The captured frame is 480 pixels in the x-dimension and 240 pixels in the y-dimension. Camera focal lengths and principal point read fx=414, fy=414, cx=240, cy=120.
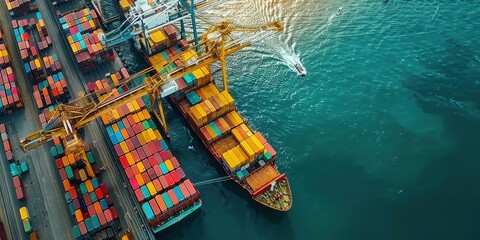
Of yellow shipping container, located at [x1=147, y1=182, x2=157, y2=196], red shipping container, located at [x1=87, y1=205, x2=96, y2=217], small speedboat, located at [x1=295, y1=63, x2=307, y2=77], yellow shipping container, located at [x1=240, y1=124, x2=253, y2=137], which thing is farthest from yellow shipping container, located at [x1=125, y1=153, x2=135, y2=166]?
small speedboat, located at [x1=295, y1=63, x2=307, y2=77]

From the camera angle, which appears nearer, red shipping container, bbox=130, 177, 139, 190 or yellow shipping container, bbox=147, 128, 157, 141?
red shipping container, bbox=130, 177, 139, 190

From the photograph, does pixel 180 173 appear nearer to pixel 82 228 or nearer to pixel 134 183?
pixel 134 183

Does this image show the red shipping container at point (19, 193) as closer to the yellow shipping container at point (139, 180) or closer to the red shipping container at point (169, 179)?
the yellow shipping container at point (139, 180)

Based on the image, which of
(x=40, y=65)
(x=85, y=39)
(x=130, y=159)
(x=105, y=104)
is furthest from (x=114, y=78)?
(x=130, y=159)

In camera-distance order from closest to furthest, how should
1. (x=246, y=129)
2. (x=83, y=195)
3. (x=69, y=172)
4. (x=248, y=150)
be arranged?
(x=83, y=195), (x=69, y=172), (x=248, y=150), (x=246, y=129)

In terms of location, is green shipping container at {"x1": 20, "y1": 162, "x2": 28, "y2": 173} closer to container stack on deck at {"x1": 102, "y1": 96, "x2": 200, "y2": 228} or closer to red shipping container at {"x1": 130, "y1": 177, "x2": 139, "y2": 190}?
container stack on deck at {"x1": 102, "y1": 96, "x2": 200, "y2": 228}

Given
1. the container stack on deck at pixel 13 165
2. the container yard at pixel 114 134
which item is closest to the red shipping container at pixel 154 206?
the container yard at pixel 114 134
